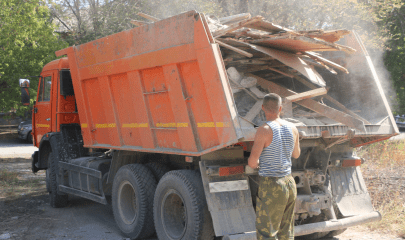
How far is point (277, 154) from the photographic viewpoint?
3.71 m

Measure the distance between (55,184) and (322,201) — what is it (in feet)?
16.6

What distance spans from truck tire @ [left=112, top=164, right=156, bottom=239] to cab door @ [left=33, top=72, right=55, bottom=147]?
9.32ft

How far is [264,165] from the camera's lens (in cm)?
374

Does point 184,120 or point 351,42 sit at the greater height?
point 351,42

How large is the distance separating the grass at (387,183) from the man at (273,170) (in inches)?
104

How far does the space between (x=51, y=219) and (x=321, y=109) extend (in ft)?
15.3

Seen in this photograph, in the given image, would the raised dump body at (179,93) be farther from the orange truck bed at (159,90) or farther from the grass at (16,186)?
the grass at (16,186)

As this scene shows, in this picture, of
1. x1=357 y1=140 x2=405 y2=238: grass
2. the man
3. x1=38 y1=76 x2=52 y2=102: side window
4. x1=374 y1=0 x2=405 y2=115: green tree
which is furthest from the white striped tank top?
x1=374 y1=0 x2=405 y2=115: green tree

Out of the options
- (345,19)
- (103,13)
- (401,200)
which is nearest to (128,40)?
(401,200)

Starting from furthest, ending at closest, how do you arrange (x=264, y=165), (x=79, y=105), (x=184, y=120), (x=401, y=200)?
(x=79, y=105) < (x=401, y=200) < (x=184, y=120) < (x=264, y=165)

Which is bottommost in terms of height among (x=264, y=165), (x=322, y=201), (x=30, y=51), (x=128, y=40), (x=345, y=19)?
(x=322, y=201)

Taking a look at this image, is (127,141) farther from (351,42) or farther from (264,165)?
(351,42)

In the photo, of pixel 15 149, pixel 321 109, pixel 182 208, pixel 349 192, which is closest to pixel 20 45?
pixel 15 149

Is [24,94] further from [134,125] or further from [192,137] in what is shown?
[192,137]
